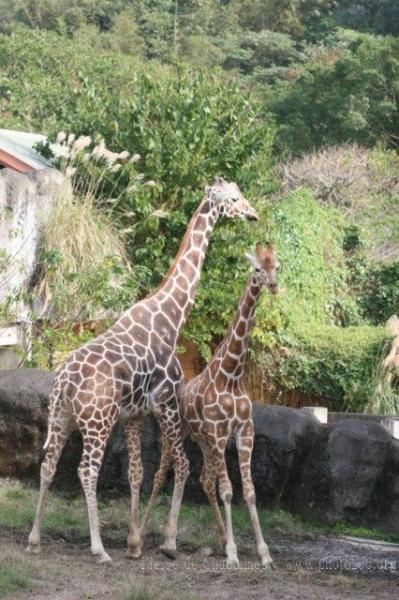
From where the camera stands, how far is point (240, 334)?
1038 cm

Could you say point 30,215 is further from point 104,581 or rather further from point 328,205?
point 328,205

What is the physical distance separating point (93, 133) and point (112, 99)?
84cm

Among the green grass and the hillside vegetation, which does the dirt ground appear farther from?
the hillside vegetation

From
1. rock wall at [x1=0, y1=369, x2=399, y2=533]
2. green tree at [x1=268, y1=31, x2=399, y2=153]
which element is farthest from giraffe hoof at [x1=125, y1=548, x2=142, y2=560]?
green tree at [x1=268, y1=31, x2=399, y2=153]

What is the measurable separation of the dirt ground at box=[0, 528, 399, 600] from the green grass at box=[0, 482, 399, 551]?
264mm

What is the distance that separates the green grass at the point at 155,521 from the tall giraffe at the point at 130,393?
787mm

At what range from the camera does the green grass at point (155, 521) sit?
35.7 feet

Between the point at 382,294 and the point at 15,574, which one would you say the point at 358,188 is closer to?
the point at 382,294

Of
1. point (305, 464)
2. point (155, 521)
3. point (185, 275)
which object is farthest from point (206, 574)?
point (185, 275)

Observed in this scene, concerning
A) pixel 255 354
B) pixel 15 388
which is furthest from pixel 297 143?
pixel 15 388

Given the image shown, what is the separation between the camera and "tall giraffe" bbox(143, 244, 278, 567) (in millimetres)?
10070

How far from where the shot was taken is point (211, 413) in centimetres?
1018

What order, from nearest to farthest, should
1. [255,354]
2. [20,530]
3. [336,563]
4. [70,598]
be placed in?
[70,598]
[336,563]
[20,530]
[255,354]

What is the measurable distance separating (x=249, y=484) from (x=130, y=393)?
1.16 meters
